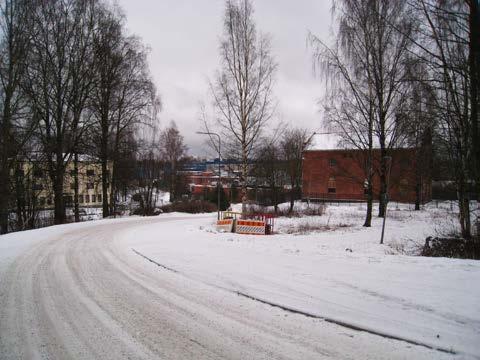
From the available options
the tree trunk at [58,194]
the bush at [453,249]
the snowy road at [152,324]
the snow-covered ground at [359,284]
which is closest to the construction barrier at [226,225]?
the snow-covered ground at [359,284]

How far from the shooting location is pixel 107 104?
23.4 m

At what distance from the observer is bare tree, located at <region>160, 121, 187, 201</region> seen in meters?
53.7

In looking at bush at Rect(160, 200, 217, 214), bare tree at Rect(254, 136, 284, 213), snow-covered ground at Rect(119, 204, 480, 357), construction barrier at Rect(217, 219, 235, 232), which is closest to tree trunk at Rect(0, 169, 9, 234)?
construction barrier at Rect(217, 219, 235, 232)

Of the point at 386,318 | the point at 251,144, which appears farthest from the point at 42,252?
the point at 251,144

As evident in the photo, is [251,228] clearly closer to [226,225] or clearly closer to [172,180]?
[226,225]

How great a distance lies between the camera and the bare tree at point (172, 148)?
176ft

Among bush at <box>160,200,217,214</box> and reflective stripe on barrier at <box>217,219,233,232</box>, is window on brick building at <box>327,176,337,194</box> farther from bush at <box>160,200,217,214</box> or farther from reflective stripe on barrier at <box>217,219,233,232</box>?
reflective stripe on barrier at <box>217,219,233,232</box>

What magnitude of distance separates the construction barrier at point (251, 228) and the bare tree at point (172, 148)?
39.9 meters

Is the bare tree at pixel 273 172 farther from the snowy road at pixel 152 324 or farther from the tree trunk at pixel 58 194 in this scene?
the snowy road at pixel 152 324

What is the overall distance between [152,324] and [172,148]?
168 feet

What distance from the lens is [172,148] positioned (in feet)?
178

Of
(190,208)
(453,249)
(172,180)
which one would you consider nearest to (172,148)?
(172,180)

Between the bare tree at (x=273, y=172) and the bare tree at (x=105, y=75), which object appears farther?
the bare tree at (x=273, y=172)

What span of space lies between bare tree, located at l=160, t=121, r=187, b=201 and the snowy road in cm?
4703
